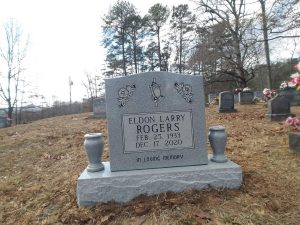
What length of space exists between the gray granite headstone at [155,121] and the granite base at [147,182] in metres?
0.21

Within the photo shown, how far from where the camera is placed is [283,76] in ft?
102

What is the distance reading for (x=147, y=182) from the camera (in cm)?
350

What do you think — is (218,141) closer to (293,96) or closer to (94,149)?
(94,149)

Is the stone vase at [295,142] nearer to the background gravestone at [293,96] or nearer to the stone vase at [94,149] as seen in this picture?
the stone vase at [94,149]

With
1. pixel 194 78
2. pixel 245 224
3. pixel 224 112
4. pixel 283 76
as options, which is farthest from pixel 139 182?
pixel 283 76

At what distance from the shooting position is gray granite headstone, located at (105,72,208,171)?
371 cm

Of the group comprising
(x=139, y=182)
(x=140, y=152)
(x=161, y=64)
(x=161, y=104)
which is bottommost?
(x=139, y=182)

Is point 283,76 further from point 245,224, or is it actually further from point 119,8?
point 245,224

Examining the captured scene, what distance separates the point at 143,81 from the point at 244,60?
23398 millimetres

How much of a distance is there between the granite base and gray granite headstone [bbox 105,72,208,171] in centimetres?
21

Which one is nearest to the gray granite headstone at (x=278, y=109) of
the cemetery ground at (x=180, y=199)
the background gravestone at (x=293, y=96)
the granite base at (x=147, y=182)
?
the cemetery ground at (x=180, y=199)

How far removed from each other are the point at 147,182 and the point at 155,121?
2.76 ft

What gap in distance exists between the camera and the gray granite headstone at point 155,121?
371cm

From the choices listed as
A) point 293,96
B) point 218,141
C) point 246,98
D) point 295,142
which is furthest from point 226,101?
point 218,141
